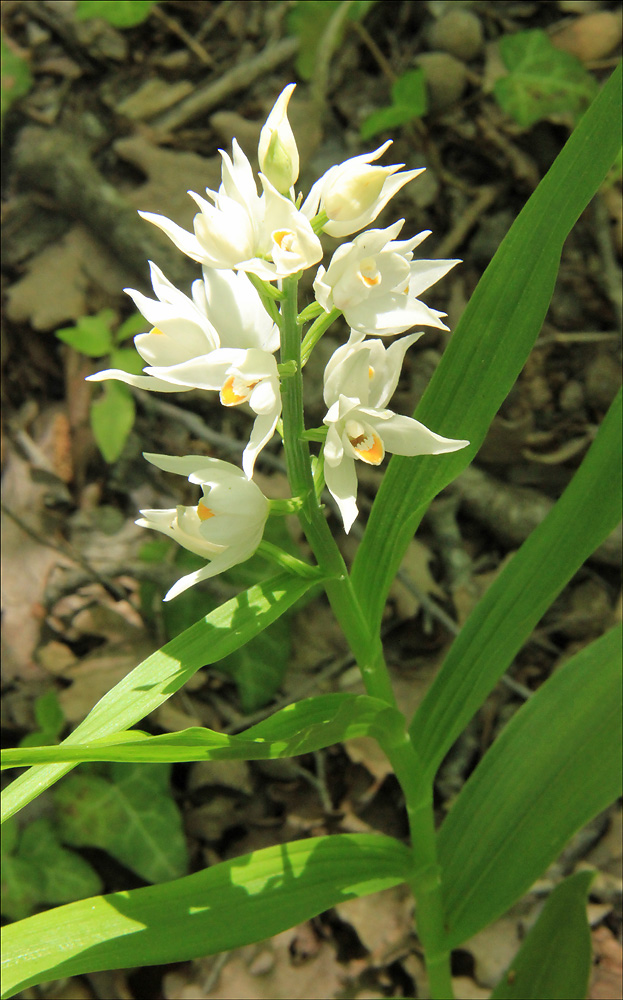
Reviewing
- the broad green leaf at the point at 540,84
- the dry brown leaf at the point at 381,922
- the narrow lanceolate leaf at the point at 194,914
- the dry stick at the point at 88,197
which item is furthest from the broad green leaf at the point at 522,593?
the dry stick at the point at 88,197

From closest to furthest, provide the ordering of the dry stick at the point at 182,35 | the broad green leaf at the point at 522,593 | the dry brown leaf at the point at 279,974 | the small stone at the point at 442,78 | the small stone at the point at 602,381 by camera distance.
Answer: the broad green leaf at the point at 522,593 < the dry brown leaf at the point at 279,974 < the small stone at the point at 602,381 < the small stone at the point at 442,78 < the dry stick at the point at 182,35

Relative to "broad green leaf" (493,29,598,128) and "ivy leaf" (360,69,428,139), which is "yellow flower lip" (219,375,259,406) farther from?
"broad green leaf" (493,29,598,128)

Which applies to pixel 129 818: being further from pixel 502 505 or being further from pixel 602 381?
pixel 602 381

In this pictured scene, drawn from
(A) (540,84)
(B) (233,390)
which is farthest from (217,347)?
(A) (540,84)

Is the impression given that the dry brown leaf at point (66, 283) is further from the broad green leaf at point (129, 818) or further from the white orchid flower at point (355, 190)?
the white orchid flower at point (355, 190)

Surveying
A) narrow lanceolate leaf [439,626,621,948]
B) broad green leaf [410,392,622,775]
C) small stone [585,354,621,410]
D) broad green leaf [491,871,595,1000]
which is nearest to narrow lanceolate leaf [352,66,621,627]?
broad green leaf [410,392,622,775]

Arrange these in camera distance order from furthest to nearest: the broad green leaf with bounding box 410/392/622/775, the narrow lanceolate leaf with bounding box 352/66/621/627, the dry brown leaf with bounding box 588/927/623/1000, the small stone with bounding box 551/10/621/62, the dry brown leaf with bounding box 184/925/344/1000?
the small stone with bounding box 551/10/621/62, the dry brown leaf with bounding box 184/925/344/1000, the dry brown leaf with bounding box 588/927/623/1000, the broad green leaf with bounding box 410/392/622/775, the narrow lanceolate leaf with bounding box 352/66/621/627

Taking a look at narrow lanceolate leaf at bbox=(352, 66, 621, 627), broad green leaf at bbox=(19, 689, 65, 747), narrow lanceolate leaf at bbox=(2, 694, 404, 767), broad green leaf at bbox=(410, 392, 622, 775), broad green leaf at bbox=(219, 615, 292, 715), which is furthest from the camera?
broad green leaf at bbox=(219, 615, 292, 715)
